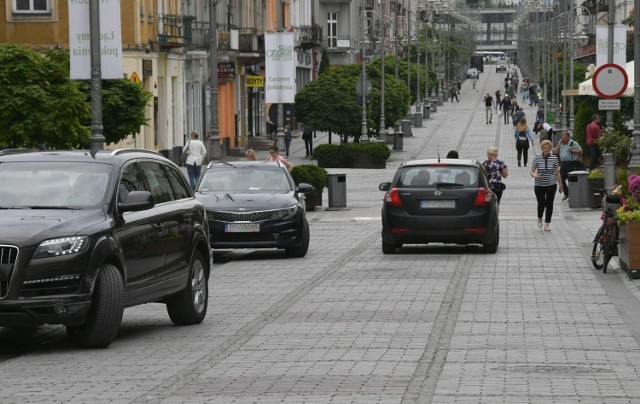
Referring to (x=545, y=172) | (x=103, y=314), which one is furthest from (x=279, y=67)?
(x=103, y=314)

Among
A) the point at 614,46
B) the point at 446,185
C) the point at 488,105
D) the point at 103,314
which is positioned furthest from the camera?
the point at 488,105

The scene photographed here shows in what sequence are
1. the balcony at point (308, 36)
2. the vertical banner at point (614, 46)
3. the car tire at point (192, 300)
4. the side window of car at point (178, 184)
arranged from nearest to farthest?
the car tire at point (192, 300) < the side window of car at point (178, 184) < the vertical banner at point (614, 46) < the balcony at point (308, 36)

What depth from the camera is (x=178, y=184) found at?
52.2ft

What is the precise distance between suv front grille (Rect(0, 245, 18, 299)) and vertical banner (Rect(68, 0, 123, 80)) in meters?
12.3

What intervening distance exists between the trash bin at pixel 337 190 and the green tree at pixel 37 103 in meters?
8.78

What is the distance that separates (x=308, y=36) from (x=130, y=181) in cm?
8765

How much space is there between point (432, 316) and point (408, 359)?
3.48 meters

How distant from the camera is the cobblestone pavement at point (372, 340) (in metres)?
11.2

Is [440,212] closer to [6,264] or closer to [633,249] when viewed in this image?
[633,249]

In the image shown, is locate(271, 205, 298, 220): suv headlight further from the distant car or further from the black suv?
the black suv

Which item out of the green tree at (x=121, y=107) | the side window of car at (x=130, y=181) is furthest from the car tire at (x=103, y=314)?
the green tree at (x=121, y=107)

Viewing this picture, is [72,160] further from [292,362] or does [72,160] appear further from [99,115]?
[99,115]

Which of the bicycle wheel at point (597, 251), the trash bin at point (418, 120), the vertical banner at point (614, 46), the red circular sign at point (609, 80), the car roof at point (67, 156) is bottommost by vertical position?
the trash bin at point (418, 120)

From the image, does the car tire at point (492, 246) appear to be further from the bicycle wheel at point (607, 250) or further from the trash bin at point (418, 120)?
the trash bin at point (418, 120)
